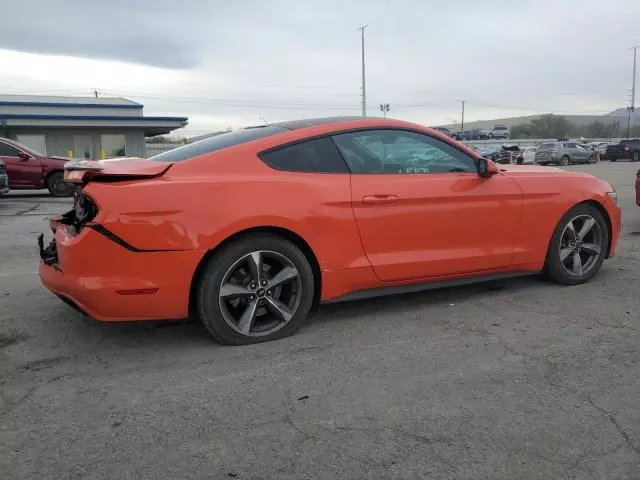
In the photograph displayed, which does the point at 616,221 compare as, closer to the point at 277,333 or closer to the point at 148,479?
the point at 277,333

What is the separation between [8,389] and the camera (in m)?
3.14

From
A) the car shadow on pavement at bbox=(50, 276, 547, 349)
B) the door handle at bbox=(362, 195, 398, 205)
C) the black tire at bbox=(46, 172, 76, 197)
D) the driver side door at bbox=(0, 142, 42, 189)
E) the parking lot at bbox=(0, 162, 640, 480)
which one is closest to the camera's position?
the parking lot at bbox=(0, 162, 640, 480)

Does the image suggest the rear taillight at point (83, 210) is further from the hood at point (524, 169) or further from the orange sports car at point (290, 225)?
the hood at point (524, 169)

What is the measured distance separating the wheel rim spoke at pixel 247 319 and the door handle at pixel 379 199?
107cm

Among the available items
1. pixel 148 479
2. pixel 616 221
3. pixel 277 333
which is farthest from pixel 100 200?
pixel 616 221

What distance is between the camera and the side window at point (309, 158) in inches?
154

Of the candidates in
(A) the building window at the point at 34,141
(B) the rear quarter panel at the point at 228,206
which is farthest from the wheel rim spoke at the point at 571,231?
(A) the building window at the point at 34,141

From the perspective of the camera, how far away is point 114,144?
32938 mm

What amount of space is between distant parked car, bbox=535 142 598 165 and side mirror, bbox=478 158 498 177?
36.1 meters

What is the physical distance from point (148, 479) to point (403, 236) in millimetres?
2483

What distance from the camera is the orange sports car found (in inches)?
136

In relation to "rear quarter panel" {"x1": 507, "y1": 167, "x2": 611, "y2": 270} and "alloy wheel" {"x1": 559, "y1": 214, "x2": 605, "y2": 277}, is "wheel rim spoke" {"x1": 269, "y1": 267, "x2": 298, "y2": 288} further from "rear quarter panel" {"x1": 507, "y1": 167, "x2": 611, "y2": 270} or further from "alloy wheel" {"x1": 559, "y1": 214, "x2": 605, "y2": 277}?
"alloy wheel" {"x1": 559, "y1": 214, "x2": 605, "y2": 277}

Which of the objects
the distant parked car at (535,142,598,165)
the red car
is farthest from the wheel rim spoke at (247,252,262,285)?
the distant parked car at (535,142,598,165)

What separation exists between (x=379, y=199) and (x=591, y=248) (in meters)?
2.34
